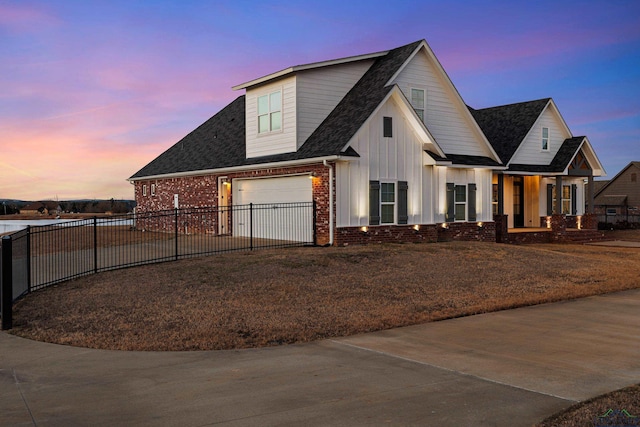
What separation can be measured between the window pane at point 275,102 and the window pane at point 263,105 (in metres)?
0.27

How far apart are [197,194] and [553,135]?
62.1 feet

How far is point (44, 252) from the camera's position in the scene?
23.7 m

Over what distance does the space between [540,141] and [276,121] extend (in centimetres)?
1525

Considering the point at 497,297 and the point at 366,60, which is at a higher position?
the point at 366,60

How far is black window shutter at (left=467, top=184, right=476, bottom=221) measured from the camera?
989 inches

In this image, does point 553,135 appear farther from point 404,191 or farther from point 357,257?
point 357,257

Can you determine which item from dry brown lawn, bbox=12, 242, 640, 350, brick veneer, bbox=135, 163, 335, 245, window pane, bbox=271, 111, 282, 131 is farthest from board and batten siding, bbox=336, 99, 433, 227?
window pane, bbox=271, 111, 282, 131

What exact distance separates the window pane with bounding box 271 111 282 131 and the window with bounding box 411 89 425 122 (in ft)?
17.9

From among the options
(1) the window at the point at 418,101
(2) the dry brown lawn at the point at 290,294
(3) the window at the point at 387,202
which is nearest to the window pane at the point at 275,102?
(3) the window at the point at 387,202

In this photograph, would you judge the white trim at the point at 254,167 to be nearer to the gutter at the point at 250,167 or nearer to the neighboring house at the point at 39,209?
the gutter at the point at 250,167

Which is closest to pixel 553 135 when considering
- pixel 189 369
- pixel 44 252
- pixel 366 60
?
pixel 366 60

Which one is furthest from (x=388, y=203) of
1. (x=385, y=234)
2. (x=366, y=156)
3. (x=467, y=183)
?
(x=467, y=183)

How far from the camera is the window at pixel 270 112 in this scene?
893 inches

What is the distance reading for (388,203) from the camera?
2173 centimetres
